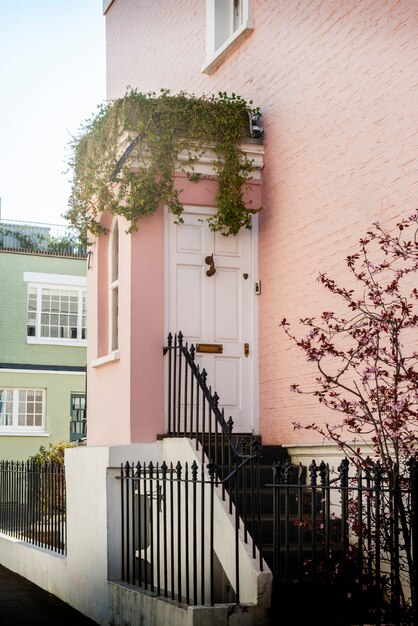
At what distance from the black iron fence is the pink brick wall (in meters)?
3.03

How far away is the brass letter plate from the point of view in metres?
11.2

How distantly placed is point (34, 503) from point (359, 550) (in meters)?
7.34

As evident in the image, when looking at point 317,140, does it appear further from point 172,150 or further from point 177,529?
point 177,529

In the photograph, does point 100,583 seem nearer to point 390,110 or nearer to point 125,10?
point 390,110

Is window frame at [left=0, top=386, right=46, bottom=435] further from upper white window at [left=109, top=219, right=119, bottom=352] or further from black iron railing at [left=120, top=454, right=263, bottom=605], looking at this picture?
black iron railing at [left=120, top=454, right=263, bottom=605]

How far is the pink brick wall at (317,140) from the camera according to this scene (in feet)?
30.0

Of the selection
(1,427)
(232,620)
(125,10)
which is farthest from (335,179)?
(1,427)

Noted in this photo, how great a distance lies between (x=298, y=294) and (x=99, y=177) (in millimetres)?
2950

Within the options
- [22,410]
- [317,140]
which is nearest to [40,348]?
[22,410]

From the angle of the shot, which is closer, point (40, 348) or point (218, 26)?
point (218, 26)

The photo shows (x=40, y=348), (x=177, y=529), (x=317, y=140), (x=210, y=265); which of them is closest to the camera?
(x=177, y=529)

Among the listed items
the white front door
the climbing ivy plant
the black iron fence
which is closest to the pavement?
the black iron fence

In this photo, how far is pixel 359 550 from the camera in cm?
684

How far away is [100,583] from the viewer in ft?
33.5
